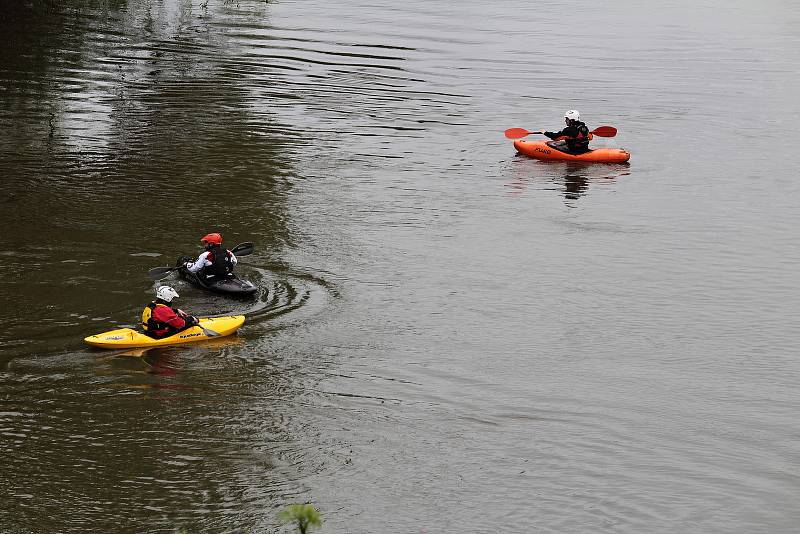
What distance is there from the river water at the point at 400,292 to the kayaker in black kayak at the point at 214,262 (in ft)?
1.43

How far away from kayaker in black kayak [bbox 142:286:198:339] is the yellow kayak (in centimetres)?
9

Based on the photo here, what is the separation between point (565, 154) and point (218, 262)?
1252 cm

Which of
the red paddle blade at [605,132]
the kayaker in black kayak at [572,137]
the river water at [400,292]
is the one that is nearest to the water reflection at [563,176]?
the river water at [400,292]

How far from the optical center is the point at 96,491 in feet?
42.6

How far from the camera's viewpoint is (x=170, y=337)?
54.1ft

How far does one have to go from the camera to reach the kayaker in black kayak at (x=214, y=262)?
1828cm

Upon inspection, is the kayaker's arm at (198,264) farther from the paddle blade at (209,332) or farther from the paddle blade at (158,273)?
the paddle blade at (209,332)

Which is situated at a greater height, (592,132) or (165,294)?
(592,132)

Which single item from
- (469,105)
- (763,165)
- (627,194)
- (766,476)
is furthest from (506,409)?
(469,105)

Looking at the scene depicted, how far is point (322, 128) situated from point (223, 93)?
447 centimetres

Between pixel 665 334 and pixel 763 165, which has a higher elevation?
pixel 763 165

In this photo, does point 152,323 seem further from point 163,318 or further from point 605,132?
point 605,132

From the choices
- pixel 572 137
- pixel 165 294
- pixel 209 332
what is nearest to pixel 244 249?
pixel 209 332

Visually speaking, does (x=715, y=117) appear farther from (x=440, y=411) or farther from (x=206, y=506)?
(x=206, y=506)
